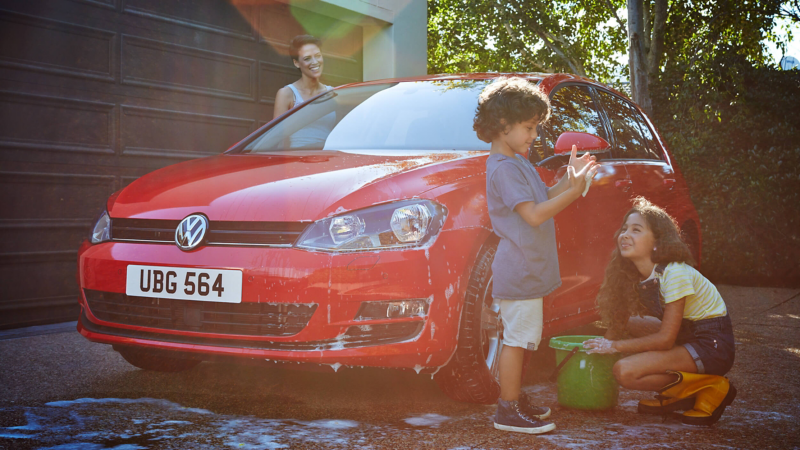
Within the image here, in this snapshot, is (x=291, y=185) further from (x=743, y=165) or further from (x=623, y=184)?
(x=743, y=165)

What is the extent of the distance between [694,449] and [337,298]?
1.33 metres

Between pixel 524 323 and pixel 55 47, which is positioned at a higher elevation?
pixel 55 47

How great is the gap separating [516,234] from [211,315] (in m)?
1.18

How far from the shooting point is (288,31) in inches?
291

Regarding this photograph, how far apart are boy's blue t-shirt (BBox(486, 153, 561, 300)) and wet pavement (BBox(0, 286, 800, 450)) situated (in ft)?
1.75

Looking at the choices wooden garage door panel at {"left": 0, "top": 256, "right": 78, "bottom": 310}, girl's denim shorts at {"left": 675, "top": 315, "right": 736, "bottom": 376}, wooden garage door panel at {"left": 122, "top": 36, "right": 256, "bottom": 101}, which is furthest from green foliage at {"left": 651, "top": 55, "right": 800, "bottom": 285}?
wooden garage door panel at {"left": 0, "top": 256, "right": 78, "bottom": 310}

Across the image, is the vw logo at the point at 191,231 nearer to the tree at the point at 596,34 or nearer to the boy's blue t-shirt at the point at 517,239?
the boy's blue t-shirt at the point at 517,239

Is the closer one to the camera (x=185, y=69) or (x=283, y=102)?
(x=283, y=102)

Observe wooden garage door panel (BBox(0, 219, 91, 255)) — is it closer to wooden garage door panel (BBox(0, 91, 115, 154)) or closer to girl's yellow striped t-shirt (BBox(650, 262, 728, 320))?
wooden garage door panel (BBox(0, 91, 115, 154))

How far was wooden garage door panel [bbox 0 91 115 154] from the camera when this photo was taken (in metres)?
5.20

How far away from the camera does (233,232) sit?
3.12 metres

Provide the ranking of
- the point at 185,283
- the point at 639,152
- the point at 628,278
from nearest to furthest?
the point at 185,283 < the point at 628,278 < the point at 639,152

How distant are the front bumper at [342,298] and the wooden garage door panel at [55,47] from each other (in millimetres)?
2816

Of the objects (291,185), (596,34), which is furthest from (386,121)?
(596,34)
